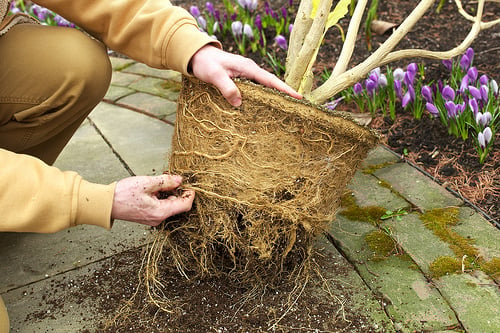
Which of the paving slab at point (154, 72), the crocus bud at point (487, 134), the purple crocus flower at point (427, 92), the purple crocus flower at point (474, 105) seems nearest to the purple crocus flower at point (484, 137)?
the crocus bud at point (487, 134)

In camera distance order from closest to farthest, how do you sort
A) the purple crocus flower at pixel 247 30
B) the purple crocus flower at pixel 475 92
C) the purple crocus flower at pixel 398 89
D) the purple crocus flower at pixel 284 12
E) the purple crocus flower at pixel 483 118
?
the purple crocus flower at pixel 483 118
the purple crocus flower at pixel 475 92
the purple crocus flower at pixel 398 89
the purple crocus flower at pixel 247 30
the purple crocus flower at pixel 284 12

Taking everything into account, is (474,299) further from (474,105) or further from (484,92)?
(484,92)

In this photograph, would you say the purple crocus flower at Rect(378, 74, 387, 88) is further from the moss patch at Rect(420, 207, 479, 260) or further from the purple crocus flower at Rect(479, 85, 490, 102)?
the moss patch at Rect(420, 207, 479, 260)

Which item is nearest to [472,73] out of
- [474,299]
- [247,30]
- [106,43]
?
[474,299]

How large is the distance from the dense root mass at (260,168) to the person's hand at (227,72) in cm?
4

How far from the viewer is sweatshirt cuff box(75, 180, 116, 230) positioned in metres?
1.34

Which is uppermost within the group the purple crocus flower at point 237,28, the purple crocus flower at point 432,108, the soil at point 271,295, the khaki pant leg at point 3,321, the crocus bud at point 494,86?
the crocus bud at point 494,86

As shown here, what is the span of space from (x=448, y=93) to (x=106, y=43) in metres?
1.46

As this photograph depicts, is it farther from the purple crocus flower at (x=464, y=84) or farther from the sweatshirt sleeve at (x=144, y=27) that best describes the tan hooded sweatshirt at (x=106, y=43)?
the purple crocus flower at (x=464, y=84)

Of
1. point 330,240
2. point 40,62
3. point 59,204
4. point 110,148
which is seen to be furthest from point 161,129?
point 59,204

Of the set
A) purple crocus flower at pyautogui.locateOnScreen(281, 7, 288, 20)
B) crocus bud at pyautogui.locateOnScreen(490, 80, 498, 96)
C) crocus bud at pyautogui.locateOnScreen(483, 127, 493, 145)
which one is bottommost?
purple crocus flower at pyautogui.locateOnScreen(281, 7, 288, 20)

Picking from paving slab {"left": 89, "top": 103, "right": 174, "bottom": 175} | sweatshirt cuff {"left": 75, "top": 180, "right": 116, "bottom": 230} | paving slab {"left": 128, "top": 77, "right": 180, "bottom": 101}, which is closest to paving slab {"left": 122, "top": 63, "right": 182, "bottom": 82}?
Answer: paving slab {"left": 128, "top": 77, "right": 180, "bottom": 101}

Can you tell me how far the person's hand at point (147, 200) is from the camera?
1377 mm

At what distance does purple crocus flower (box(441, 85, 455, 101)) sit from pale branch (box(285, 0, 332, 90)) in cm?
86
